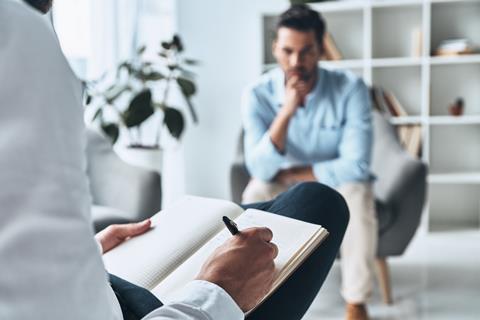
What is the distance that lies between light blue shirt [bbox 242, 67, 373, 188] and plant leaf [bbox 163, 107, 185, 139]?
30.6 inches

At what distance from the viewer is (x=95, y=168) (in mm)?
2422

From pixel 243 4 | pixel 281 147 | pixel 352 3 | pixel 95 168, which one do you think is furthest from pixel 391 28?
pixel 95 168

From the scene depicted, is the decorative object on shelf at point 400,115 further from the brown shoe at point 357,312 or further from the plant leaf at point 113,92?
the brown shoe at point 357,312

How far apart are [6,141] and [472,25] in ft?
11.8

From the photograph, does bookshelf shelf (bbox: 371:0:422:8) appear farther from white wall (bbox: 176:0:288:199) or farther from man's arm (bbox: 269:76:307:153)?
man's arm (bbox: 269:76:307:153)

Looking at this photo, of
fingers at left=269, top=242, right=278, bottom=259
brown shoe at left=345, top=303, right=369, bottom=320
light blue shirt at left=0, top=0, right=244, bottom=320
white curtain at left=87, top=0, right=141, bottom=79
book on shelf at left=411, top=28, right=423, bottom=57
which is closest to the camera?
light blue shirt at left=0, top=0, right=244, bottom=320

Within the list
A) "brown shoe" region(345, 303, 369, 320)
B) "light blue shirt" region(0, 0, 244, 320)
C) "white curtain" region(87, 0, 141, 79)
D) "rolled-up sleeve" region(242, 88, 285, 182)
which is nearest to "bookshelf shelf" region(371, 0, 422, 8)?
"white curtain" region(87, 0, 141, 79)

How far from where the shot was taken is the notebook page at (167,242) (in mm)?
913

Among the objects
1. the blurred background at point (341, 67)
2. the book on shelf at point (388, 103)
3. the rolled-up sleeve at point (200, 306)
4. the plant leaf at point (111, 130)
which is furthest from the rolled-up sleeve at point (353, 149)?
the rolled-up sleeve at point (200, 306)

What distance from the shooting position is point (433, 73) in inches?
147

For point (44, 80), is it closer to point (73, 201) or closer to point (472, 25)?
point (73, 201)

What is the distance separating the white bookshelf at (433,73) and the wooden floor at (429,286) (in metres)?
0.39

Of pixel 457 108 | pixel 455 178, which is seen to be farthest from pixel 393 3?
pixel 455 178

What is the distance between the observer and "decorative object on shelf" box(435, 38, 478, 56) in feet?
11.5
